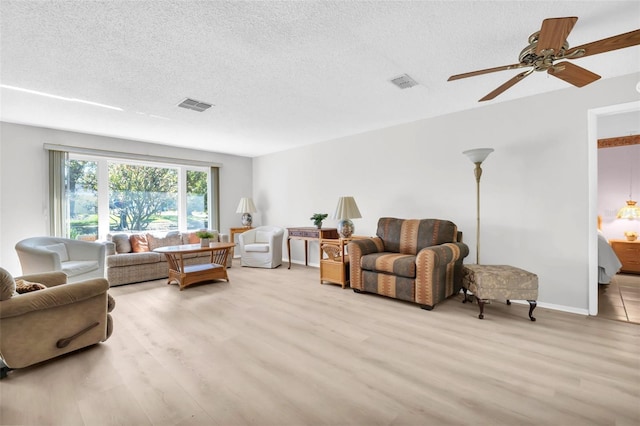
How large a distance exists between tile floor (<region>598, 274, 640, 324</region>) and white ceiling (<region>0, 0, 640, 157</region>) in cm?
242

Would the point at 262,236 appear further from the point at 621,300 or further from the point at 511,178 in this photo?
the point at 621,300

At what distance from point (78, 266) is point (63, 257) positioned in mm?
406

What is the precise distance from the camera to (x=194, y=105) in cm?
348

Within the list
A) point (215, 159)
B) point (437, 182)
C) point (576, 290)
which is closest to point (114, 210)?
point (215, 159)

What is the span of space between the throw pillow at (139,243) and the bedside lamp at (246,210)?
1901 millimetres

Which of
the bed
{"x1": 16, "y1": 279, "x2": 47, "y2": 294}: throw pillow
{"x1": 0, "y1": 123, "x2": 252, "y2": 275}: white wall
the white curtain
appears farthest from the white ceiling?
the bed

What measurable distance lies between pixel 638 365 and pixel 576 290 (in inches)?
47.9

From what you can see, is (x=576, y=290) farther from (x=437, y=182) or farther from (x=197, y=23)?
(x=197, y=23)

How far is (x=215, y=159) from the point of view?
632 cm

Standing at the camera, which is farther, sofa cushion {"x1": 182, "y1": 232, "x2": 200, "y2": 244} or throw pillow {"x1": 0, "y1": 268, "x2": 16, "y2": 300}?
sofa cushion {"x1": 182, "y1": 232, "x2": 200, "y2": 244}

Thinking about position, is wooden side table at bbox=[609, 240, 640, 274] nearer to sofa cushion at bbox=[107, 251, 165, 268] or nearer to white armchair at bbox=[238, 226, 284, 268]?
white armchair at bbox=[238, 226, 284, 268]

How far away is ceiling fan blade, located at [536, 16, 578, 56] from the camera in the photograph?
4.77 ft

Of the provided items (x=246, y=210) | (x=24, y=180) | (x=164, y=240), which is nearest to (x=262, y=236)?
(x=246, y=210)

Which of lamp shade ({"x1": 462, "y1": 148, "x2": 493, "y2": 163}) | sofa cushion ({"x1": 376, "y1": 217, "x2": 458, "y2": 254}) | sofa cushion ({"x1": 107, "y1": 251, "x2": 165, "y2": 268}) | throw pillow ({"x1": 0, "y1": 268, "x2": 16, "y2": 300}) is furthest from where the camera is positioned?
sofa cushion ({"x1": 107, "y1": 251, "x2": 165, "y2": 268})
